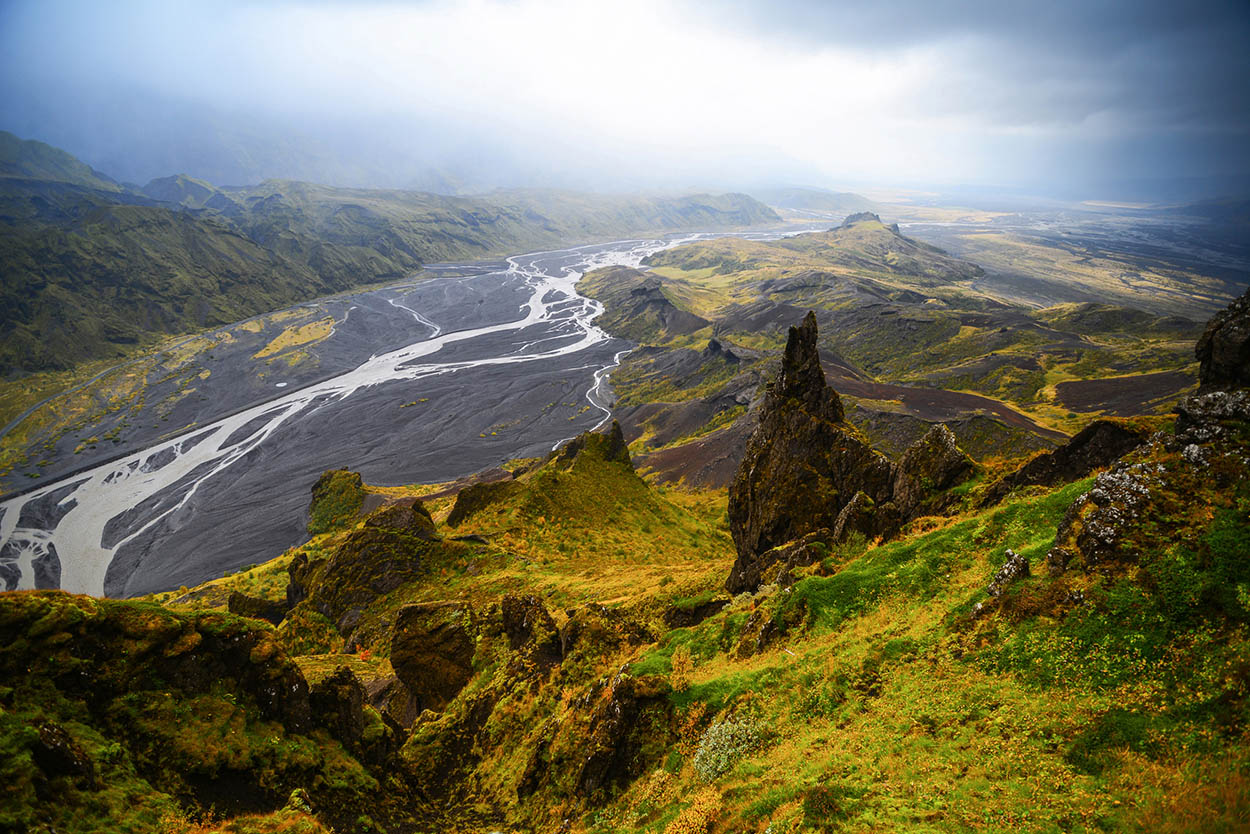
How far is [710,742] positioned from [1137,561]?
9226mm

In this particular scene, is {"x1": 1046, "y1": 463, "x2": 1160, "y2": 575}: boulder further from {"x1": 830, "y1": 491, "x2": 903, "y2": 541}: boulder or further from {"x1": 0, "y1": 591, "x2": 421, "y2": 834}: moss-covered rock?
{"x1": 0, "y1": 591, "x2": 421, "y2": 834}: moss-covered rock

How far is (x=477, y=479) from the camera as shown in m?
75.1

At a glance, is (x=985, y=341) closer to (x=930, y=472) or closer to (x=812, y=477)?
(x=812, y=477)

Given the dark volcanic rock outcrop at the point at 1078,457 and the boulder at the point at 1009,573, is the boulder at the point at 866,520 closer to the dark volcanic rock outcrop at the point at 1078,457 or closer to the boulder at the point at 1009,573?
the dark volcanic rock outcrop at the point at 1078,457

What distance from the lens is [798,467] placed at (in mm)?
26266

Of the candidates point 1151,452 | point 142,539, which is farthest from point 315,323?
point 1151,452

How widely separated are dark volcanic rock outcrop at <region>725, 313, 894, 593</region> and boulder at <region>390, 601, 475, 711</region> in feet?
37.9

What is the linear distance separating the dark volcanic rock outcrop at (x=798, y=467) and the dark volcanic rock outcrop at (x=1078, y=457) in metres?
5.74

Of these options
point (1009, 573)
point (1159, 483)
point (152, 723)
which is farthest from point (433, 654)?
point (1159, 483)

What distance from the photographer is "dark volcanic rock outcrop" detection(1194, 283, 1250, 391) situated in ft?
36.6

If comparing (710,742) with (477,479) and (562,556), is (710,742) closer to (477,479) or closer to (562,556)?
(562,556)

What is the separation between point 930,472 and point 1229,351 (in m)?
10.1

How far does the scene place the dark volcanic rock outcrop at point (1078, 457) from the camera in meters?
16.6

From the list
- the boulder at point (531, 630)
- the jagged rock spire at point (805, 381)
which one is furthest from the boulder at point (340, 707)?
the jagged rock spire at point (805, 381)
